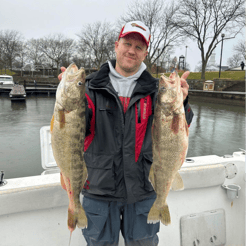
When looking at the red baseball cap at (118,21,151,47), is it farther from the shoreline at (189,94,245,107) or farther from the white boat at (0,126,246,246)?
the shoreline at (189,94,245,107)

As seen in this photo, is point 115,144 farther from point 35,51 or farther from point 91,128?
point 35,51

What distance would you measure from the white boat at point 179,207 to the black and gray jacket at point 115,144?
2.57 ft

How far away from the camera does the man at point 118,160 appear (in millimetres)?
2148

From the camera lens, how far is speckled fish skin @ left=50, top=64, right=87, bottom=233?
6.22 feet

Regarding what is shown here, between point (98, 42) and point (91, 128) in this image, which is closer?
point (91, 128)

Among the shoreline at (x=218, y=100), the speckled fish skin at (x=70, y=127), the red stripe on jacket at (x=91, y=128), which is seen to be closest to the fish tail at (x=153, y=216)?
the speckled fish skin at (x=70, y=127)

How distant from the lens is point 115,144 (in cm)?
217

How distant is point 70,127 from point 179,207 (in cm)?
229

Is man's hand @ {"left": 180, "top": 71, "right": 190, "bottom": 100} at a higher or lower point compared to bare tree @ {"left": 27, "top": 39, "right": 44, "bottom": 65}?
lower

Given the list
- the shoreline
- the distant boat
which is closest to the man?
the shoreline

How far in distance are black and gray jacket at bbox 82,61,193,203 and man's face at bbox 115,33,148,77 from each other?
0.88 ft

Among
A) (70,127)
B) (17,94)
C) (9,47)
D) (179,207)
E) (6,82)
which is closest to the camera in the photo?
(70,127)

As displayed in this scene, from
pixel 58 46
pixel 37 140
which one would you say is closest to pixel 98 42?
pixel 58 46

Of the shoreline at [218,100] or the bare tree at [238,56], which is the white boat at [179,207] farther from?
the bare tree at [238,56]
